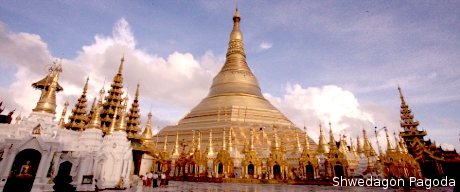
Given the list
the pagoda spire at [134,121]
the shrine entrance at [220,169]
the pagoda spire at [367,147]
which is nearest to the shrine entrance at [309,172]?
the shrine entrance at [220,169]

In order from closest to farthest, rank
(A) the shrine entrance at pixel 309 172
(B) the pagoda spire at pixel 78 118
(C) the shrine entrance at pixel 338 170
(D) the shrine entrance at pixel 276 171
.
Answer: (C) the shrine entrance at pixel 338 170, (A) the shrine entrance at pixel 309 172, (D) the shrine entrance at pixel 276 171, (B) the pagoda spire at pixel 78 118

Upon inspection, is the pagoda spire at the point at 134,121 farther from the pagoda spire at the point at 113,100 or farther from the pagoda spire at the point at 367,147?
the pagoda spire at the point at 367,147

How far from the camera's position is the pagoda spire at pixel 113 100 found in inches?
852

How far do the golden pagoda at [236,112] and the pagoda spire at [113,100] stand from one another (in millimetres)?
7501

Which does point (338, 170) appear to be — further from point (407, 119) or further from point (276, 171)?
point (407, 119)

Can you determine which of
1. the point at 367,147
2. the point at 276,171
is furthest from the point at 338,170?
the point at 367,147

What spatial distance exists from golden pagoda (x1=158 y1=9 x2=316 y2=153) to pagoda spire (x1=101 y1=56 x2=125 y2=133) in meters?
7.50

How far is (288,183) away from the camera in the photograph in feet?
56.9

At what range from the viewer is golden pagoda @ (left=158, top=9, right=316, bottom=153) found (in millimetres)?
25722

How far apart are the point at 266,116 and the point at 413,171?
48.3 feet

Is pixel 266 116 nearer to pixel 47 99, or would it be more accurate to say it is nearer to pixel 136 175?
pixel 136 175

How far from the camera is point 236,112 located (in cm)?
2873

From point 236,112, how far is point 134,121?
11109mm

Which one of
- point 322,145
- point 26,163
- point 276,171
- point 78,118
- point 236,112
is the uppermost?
point 236,112
